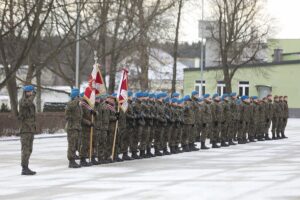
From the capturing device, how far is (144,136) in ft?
64.1

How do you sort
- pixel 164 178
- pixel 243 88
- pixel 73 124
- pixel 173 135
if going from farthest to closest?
pixel 243 88
pixel 173 135
pixel 73 124
pixel 164 178

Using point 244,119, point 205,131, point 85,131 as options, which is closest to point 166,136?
point 205,131

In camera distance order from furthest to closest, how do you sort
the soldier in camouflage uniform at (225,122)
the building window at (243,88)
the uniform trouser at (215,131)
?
the building window at (243,88)
the soldier in camouflage uniform at (225,122)
the uniform trouser at (215,131)

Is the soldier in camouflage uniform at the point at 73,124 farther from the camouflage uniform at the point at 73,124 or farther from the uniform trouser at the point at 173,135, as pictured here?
the uniform trouser at the point at 173,135

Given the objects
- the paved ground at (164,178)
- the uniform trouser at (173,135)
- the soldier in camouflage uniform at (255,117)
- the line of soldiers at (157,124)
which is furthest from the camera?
the soldier in camouflage uniform at (255,117)

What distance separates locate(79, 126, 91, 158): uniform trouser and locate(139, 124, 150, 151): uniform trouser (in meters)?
2.39

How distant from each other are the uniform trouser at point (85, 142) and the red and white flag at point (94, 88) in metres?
0.61

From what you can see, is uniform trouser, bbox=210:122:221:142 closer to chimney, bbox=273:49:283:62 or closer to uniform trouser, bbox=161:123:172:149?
uniform trouser, bbox=161:123:172:149

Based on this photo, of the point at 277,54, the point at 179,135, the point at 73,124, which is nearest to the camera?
the point at 73,124

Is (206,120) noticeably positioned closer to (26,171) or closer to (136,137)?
(136,137)

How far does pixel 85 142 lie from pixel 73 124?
0.92 meters

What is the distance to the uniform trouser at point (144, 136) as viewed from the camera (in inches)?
765

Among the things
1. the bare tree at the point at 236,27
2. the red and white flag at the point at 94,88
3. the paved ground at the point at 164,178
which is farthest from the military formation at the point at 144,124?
the bare tree at the point at 236,27

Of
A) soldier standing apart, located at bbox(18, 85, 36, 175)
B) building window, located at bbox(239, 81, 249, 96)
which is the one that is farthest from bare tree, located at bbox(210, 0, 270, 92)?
soldier standing apart, located at bbox(18, 85, 36, 175)
